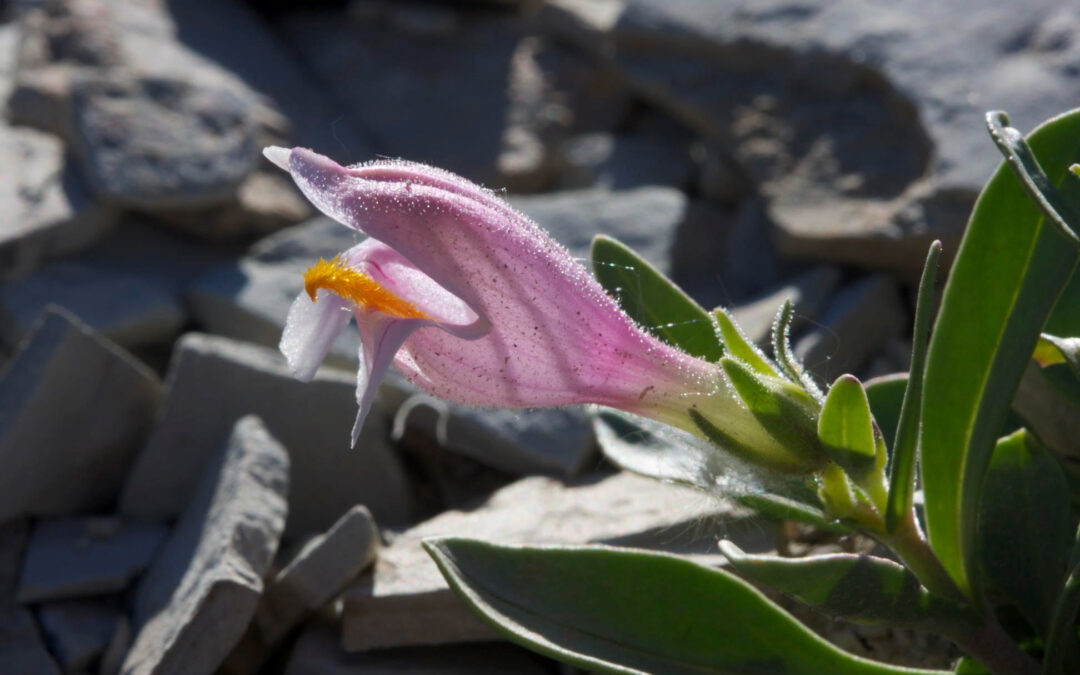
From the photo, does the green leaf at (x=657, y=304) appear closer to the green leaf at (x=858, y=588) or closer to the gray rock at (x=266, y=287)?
the green leaf at (x=858, y=588)

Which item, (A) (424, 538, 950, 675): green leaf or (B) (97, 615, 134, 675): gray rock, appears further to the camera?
(B) (97, 615, 134, 675): gray rock

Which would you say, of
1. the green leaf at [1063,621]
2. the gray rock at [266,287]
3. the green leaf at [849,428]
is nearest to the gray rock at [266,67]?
the gray rock at [266,287]

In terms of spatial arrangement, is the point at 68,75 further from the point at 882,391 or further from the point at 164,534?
the point at 882,391

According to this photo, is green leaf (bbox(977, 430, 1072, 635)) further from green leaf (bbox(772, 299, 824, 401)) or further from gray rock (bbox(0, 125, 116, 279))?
gray rock (bbox(0, 125, 116, 279))

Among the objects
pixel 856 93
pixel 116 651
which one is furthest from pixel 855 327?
pixel 116 651

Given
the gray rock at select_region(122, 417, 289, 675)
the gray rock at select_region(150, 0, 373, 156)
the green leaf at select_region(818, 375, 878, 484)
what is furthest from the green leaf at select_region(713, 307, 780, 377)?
the gray rock at select_region(150, 0, 373, 156)

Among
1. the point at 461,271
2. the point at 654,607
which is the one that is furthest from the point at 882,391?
the point at 461,271

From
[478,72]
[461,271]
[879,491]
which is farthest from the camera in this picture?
[478,72]
